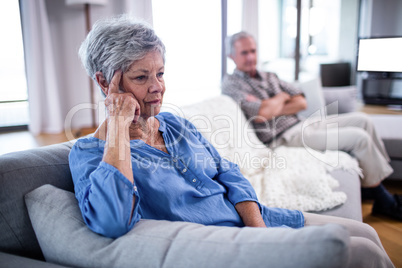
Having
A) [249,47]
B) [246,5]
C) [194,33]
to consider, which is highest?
[246,5]

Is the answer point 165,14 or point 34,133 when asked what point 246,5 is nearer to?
point 165,14

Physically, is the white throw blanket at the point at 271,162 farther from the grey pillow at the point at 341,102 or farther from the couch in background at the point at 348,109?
the grey pillow at the point at 341,102

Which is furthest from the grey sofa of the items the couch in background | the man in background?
the couch in background

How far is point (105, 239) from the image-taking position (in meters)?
0.77

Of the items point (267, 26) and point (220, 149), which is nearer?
point (220, 149)

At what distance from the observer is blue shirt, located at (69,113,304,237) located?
0.81m

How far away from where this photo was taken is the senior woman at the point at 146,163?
85 centimetres

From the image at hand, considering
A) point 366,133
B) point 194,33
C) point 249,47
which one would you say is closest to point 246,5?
point 194,33

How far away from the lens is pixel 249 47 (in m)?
2.51

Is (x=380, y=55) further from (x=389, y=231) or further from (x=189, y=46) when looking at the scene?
(x=189, y=46)

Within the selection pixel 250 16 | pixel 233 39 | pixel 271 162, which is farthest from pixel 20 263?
pixel 250 16

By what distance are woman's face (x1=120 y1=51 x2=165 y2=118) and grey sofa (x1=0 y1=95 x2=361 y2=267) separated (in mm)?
296

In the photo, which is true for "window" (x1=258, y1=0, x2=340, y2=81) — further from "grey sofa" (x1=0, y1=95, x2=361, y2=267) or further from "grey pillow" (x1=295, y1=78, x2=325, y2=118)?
"grey sofa" (x1=0, y1=95, x2=361, y2=267)

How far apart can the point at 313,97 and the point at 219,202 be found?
7.20 ft
